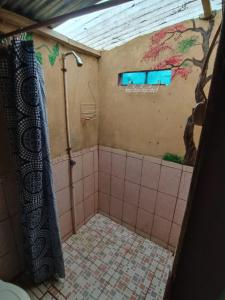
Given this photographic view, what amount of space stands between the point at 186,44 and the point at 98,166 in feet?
4.68

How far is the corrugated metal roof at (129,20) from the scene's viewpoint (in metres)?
0.98

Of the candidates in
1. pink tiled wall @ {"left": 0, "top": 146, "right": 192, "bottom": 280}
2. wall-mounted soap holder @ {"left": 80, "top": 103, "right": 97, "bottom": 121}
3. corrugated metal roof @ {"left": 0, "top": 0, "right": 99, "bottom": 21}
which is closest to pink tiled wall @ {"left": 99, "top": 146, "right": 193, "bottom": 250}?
pink tiled wall @ {"left": 0, "top": 146, "right": 192, "bottom": 280}

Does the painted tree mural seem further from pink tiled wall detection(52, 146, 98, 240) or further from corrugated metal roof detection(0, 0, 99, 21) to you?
pink tiled wall detection(52, 146, 98, 240)

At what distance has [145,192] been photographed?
1690mm

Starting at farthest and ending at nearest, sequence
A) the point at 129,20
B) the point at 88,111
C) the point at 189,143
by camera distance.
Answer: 1. the point at 88,111
2. the point at 189,143
3. the point at 129,20

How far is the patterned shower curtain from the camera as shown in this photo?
35.8 inches

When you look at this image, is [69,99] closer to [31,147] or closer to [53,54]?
[53,54]

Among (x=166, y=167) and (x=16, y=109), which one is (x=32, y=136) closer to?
(x=16, y=109)

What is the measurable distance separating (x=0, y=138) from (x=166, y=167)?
131 cm

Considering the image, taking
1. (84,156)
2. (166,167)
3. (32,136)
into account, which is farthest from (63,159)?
(166,167)

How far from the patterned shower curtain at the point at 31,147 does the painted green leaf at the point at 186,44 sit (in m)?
1.02

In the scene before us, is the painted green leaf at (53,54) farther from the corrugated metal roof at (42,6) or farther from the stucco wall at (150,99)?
the stucco wall at (150,99)

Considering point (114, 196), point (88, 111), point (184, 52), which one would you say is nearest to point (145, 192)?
point (114, 196)

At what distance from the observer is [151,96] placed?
1.45 metres
